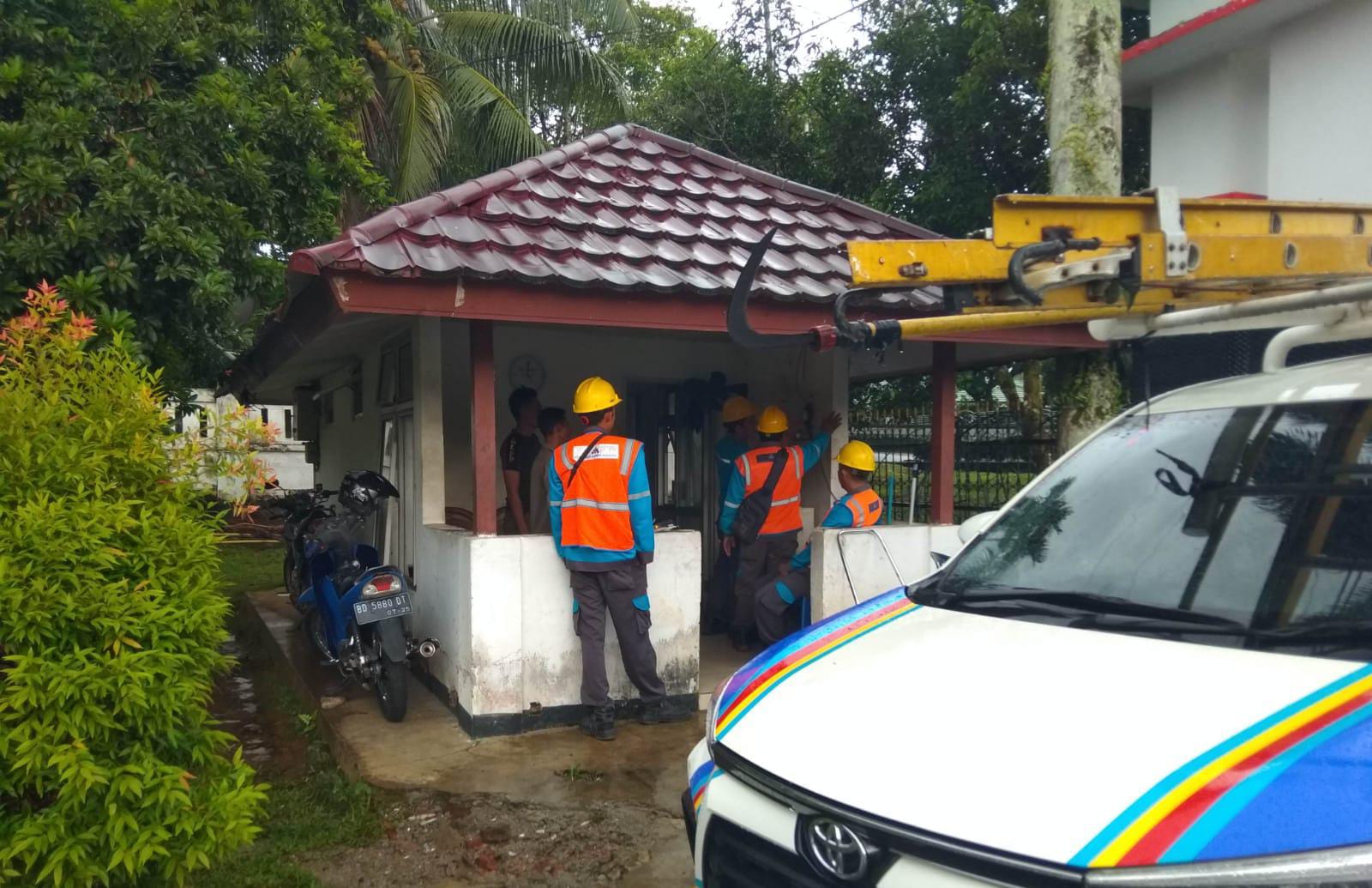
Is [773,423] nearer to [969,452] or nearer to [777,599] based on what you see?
[777,599]

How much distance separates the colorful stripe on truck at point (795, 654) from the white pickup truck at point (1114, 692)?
0.04ft

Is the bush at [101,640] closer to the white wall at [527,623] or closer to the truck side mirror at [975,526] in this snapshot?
the white wall at [527,623]

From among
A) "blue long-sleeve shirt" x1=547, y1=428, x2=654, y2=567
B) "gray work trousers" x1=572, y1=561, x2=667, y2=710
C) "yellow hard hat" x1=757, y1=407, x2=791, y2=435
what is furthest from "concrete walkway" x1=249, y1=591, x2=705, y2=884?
"yellow hard hat" x1=757, y1=407, x2=791, y2=435

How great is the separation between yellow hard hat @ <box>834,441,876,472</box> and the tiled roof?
1152 millimetres

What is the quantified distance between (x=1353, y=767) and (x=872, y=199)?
1231 cm

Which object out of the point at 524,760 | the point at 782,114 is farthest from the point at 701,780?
the point at 782,114

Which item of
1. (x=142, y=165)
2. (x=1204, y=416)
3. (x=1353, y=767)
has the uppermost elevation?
(x=142, y=165)

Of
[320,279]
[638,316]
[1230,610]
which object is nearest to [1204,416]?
[1230,610]

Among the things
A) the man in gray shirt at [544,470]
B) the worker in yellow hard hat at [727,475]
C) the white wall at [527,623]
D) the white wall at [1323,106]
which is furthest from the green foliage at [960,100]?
the white wall at [527,623]

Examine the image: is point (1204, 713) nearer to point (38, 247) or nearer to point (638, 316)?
point (638, 316)

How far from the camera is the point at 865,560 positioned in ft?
22.5

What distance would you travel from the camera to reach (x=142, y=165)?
21.6 feet

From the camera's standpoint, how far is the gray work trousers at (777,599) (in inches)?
273

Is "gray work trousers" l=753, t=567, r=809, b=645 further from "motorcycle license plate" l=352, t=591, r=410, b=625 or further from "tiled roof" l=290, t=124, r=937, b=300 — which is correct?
"motorcycle license plate" l=352, t=591, r=410, b=625
